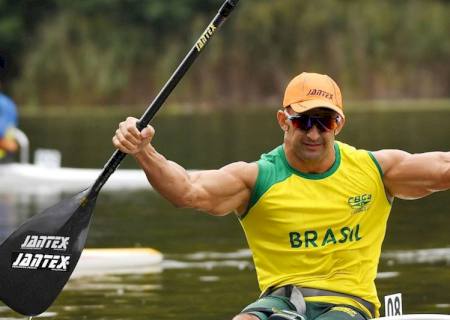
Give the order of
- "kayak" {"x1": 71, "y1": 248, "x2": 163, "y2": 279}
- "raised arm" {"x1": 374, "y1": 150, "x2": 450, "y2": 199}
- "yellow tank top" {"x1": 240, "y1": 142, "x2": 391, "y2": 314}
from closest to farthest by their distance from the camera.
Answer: "yellow tank top" {"x1": 240, "y1": 142, "x2": 391, "y2": 314} → "raised arm" {"x1": 374, "y1": 150, "x2": 450, "y2": 199} → "kayak" {"x1": 71, "y1": 248, "x2": 163, "y2": 279}

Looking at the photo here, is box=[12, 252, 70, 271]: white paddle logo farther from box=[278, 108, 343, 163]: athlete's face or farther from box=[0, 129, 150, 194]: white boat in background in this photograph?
box=[0, 129, 150, 194]: white boat in background

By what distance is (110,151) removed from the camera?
3728 centimetres

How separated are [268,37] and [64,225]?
57.0 m

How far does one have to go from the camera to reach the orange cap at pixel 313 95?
8.33m

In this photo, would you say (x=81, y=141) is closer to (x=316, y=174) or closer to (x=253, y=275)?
(x=253, y=275)

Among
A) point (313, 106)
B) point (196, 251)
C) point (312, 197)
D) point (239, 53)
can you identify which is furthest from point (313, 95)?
point (239, 53)

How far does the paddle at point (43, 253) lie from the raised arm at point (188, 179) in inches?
32.5

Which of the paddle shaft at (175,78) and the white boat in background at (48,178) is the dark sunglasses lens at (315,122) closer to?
the paddle shaft at (175,78)

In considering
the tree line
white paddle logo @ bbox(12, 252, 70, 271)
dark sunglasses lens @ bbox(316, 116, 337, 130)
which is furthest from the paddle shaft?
the tree line

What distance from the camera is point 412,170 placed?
8594 mm

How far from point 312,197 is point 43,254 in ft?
5.72

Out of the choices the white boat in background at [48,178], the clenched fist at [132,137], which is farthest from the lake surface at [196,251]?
the clenched fist at [132,137]

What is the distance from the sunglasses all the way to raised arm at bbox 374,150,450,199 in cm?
42

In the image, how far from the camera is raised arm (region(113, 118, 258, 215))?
811cm
